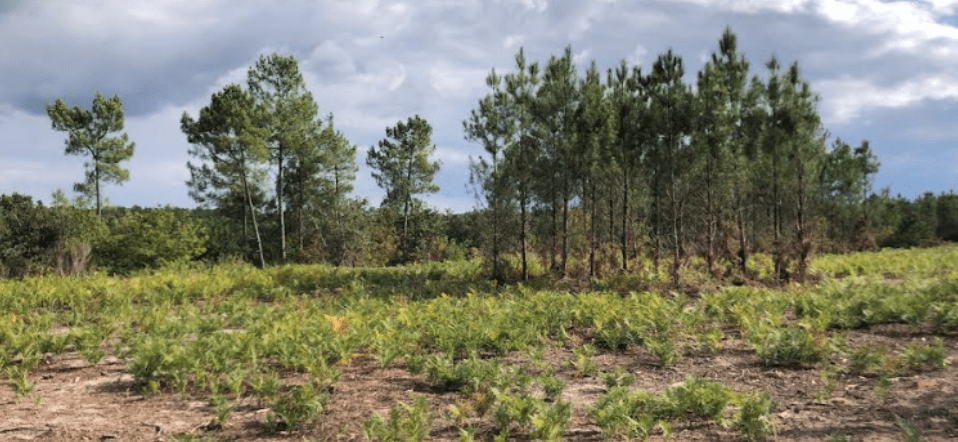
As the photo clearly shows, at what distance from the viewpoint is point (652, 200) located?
1989 centimetres

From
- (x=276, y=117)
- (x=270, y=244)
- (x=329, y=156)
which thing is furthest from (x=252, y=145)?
(x=270, y=244)

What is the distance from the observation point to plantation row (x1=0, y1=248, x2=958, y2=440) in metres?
4.52

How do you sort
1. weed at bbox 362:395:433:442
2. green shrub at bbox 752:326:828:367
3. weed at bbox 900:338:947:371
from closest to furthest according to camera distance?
weed at bbox 362:395:433:442 < weed at bbox 900:338:947:371 < green shrub at bbox 752:326:828:367

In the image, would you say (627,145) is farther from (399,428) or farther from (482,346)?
(399,428)

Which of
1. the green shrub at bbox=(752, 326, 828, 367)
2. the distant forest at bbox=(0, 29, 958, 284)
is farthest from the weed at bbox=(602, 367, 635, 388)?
the distant forest at bbox=(0, 29, 958, 284)

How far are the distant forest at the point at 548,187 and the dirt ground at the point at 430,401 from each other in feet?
29.0

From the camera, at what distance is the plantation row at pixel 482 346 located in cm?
452

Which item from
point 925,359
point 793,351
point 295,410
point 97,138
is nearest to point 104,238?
point 97,138

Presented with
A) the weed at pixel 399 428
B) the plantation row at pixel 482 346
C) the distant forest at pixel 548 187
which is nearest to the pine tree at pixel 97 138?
the distant forest at pixel 548 187

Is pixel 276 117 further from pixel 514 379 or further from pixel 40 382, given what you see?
pixel 514 379

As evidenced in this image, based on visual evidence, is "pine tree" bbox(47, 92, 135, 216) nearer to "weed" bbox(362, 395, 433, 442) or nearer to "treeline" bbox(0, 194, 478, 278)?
"treeline" bbox(0, 194, 478, 278)

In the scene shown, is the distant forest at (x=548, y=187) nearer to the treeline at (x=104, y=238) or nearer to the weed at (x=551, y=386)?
the treeline at (x=104, y=238)

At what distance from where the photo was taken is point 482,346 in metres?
7.16

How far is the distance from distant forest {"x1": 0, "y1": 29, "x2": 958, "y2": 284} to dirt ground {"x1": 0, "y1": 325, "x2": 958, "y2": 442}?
29.0 ft
